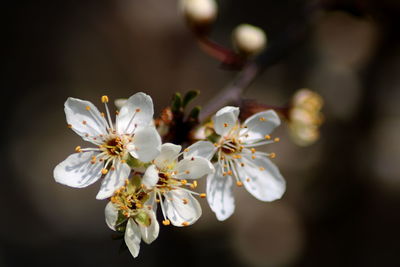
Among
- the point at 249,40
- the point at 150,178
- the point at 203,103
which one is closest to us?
the point at 150,178

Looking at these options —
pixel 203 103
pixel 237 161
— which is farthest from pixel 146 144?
pixel 203 103

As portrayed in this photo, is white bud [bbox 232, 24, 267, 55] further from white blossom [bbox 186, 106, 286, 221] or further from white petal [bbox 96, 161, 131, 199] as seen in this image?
white petal [bbox 96, 161, 131, 199]

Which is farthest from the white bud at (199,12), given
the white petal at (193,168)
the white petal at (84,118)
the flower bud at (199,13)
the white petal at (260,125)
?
the white petal at (193,168)

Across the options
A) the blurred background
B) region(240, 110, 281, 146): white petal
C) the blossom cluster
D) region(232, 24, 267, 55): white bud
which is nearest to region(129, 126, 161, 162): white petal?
the blossom cluster

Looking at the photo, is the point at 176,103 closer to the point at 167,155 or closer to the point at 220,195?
the point at 167,155

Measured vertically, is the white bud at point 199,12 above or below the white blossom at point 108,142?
above

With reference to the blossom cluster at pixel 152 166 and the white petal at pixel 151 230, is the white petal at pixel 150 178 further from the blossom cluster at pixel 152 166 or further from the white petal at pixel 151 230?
the white petal at pixel 151 230
